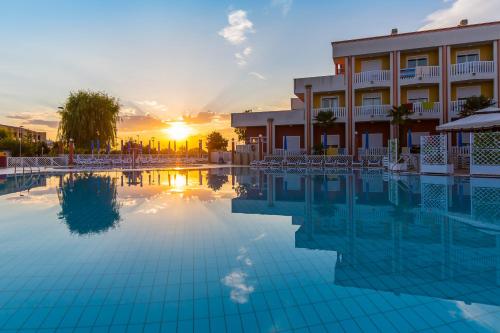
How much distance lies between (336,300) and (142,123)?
47.6 meters

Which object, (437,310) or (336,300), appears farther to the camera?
(336,300)

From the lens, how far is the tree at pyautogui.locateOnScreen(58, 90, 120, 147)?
119 feet

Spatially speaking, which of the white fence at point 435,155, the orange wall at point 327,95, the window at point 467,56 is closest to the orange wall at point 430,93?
the window at point 467,56

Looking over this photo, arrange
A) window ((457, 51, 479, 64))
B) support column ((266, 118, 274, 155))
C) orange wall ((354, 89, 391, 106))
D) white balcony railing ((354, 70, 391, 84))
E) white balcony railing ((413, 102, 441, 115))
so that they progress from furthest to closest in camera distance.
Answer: support column ((266, 118, 274, 155)) < orange wall ((354, 89, 391, 106)) < white balcony railing ((354, 70, 391, 84)) < window ((457, 51, 479, 64)) < white balcony railing ((413, 102, 441, 115))

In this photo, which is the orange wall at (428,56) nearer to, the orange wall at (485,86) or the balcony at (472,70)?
the balcony at (472,70)

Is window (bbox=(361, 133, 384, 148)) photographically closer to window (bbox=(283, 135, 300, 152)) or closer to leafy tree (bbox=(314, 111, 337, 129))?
leafy tree (bbox=(314, 111, 337, 129))

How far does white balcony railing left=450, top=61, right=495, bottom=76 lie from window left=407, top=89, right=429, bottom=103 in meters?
2.02

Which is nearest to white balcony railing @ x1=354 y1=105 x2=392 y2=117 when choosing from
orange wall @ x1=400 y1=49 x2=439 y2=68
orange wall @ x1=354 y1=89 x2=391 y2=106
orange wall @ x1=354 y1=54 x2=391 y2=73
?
orange wall @ x1=354 y1=89 x2=391 y2=106

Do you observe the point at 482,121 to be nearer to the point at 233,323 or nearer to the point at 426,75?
the point at 426,75

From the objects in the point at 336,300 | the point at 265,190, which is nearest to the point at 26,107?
the point at 265,190

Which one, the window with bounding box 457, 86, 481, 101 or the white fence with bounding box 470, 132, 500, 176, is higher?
the window with bounding box 457, 86, 481, 101

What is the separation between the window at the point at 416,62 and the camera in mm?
24359

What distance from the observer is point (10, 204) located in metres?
8.97

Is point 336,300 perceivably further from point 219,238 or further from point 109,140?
point 109,140
